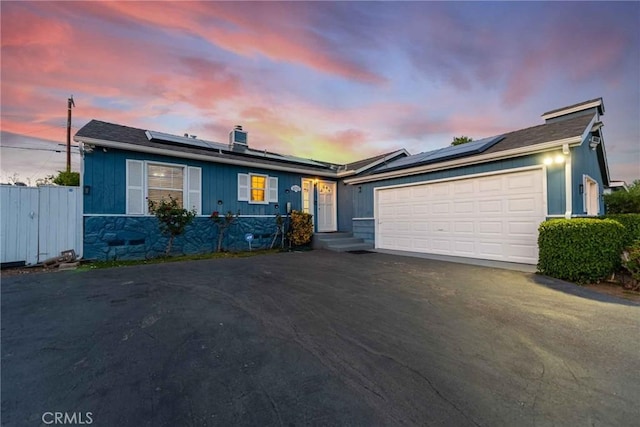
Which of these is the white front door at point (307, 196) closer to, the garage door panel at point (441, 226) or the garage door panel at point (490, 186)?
the garage door panel at point (441, 226)

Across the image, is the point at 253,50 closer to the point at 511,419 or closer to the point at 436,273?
the point at 436,273

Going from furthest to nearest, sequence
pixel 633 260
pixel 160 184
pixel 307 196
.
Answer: pixel 307 196
pixel 160 184
pixel 633 260

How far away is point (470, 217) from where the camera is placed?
296 inches

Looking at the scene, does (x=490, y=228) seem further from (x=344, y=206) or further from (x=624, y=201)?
(x=624, y=201)

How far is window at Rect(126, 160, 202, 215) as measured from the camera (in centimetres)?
782

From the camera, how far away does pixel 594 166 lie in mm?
8492

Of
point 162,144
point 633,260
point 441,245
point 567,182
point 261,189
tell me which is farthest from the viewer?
point 261,189

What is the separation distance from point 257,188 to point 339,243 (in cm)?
403

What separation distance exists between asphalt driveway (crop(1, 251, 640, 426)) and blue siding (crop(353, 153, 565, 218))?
255 cm

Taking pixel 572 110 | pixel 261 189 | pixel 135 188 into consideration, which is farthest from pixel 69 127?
pixel 572 110

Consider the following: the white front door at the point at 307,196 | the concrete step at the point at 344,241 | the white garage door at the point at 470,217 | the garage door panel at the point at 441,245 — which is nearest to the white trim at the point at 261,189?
the white front door at the point at 307,196

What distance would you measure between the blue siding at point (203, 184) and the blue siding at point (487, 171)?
2.88m

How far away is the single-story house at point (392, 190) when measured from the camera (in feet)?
21.1

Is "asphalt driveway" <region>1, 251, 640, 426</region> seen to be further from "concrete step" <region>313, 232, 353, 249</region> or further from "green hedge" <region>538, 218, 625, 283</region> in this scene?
"concrete step" <region>313, 232, 353, 249</region>
